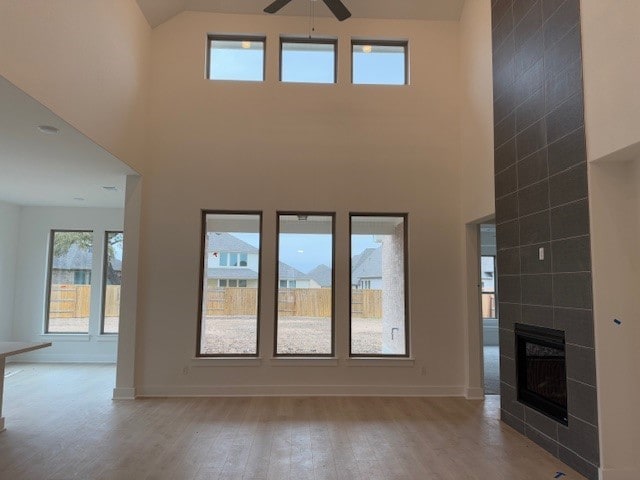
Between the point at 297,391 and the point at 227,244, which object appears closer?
the point at 297,391

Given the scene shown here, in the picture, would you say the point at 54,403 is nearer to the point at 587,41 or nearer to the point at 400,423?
the point at 400,423

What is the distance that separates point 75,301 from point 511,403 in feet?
23.2

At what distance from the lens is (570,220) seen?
136 inches

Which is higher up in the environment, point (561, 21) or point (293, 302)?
point (561, 21)

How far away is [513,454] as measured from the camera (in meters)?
3.68

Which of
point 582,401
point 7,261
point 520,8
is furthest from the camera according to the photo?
point 7,261

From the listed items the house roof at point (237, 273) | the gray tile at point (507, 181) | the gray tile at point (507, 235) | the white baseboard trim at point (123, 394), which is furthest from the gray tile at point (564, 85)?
the white baseboard trim at point (123, 394)

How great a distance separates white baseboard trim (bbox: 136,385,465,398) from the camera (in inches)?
214

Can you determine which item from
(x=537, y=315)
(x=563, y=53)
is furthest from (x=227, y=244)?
(x=563, y=53)

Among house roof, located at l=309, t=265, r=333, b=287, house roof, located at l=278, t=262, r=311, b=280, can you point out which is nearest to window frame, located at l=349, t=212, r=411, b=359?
house roof, located at l=309, t=265, r=333, b=287

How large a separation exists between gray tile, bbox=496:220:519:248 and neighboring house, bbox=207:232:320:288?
2.38m

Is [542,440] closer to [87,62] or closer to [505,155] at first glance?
[505,155]

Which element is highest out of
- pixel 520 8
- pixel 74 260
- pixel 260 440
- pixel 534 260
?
pixel 520 8

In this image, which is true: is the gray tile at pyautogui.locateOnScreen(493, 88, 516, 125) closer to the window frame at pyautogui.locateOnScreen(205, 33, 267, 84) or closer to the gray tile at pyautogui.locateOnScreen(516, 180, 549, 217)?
the gray tile at pyautogui.locateOnScreen(516, 180, 549, 217)
